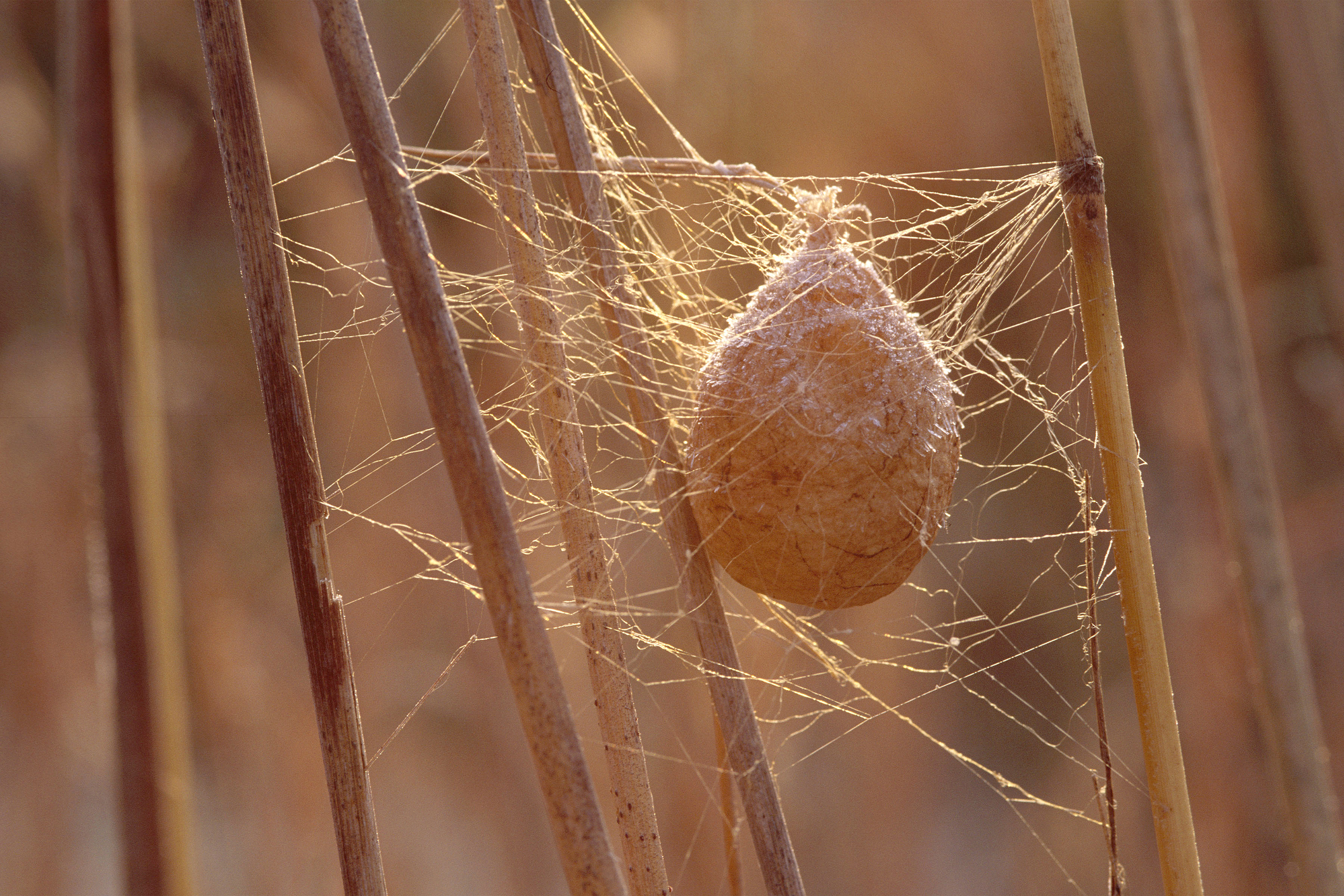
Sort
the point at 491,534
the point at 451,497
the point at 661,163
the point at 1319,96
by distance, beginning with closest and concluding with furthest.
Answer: the point at 491,534, the point at 661,163, the point at 1319,96, the point at 451,497

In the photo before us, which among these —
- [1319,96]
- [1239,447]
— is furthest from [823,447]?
[1319,96]

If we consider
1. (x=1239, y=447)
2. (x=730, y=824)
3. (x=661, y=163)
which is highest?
(x=661, y=163)

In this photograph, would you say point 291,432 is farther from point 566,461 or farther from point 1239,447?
point 1239,447

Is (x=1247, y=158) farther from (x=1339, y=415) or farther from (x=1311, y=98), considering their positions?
(x=1311, y=98)

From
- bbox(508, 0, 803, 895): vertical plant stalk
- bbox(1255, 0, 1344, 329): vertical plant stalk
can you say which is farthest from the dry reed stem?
bbox(1255, 0, 1344, 329): vertical plant stalk

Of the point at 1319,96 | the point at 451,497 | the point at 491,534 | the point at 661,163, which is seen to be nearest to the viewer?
the point at 491,534

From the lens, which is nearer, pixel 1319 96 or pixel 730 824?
pixel 730 824
